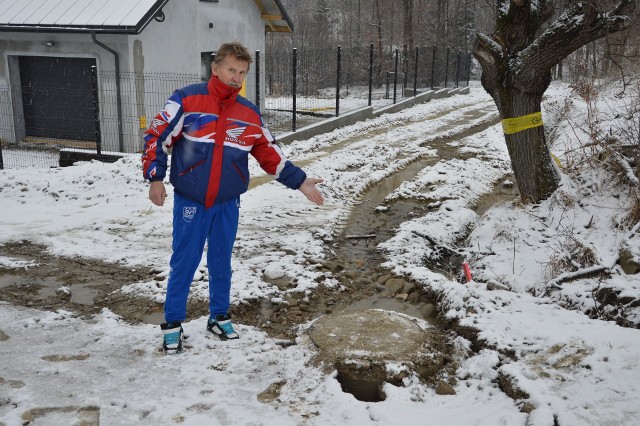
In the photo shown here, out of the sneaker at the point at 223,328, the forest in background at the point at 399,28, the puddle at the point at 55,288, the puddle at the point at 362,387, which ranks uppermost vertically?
the forest in background at the point at 399,28

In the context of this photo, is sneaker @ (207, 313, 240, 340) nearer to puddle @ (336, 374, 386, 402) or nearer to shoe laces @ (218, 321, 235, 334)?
shoe laces @ (218, 321, 235, 334)

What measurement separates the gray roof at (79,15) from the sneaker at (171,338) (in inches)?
377

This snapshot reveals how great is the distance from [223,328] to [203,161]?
1238 millimetres

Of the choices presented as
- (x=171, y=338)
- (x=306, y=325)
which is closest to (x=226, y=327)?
(x=171, y=338)

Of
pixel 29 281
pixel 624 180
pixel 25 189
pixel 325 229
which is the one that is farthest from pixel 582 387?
pixel 25 189

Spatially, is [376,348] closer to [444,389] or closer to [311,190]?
[444,389]

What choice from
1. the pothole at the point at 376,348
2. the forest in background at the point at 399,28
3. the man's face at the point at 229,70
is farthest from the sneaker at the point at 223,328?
the forest in background at the point at 399,28

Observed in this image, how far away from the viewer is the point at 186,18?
14375mm

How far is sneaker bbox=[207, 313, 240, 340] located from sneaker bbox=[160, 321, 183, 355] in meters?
0.32

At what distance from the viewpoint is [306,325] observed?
4.54 m

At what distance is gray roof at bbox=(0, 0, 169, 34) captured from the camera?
12109 millimetres

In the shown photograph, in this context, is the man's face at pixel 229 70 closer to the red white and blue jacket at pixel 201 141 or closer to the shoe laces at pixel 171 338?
the red white and blue jacket at pixel 201 141

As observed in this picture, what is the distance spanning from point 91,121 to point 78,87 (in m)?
0.90

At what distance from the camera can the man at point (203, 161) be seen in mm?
Answer: 3676
